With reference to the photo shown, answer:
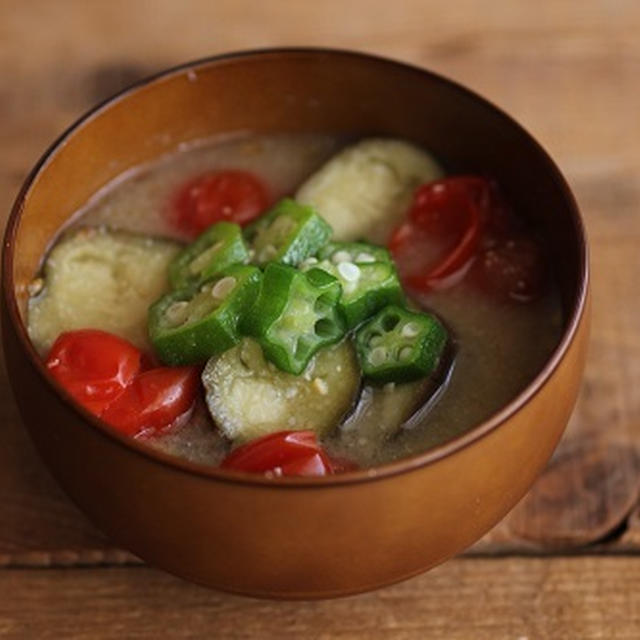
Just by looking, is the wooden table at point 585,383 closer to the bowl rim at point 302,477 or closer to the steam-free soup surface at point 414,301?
the steam-free soup surface at point 414,301

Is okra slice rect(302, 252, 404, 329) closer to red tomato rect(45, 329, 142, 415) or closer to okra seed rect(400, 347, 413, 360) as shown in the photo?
okra seed rect(400, 347, 413, 360)

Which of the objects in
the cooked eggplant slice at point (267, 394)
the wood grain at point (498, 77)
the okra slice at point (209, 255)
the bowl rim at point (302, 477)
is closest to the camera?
the bowl rim at point (302, 477)

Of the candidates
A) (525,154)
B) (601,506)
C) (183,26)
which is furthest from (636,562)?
(183,26)

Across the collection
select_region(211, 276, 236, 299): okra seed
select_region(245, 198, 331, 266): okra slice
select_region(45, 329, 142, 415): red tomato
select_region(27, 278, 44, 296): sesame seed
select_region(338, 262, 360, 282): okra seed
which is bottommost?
select_region(45, 329, 142, 415): red tomato

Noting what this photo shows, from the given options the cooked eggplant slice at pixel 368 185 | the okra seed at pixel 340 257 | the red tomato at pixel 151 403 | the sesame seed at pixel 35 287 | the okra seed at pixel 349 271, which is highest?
the cooked eggplant slice at pixel 368 185

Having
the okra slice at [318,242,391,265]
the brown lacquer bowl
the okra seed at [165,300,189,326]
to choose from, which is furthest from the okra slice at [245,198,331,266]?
the brown lacquer bowl

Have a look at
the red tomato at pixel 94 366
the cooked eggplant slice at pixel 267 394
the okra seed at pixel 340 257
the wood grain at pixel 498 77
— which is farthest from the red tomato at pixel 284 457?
the wood grain at pixel 498 77

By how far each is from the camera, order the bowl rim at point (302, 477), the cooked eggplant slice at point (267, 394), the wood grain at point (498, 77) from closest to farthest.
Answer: the bowl rim at point (302, 477) → the cooked eggplant slice at point (267, 394) → the wood grain at point (498, 77)
